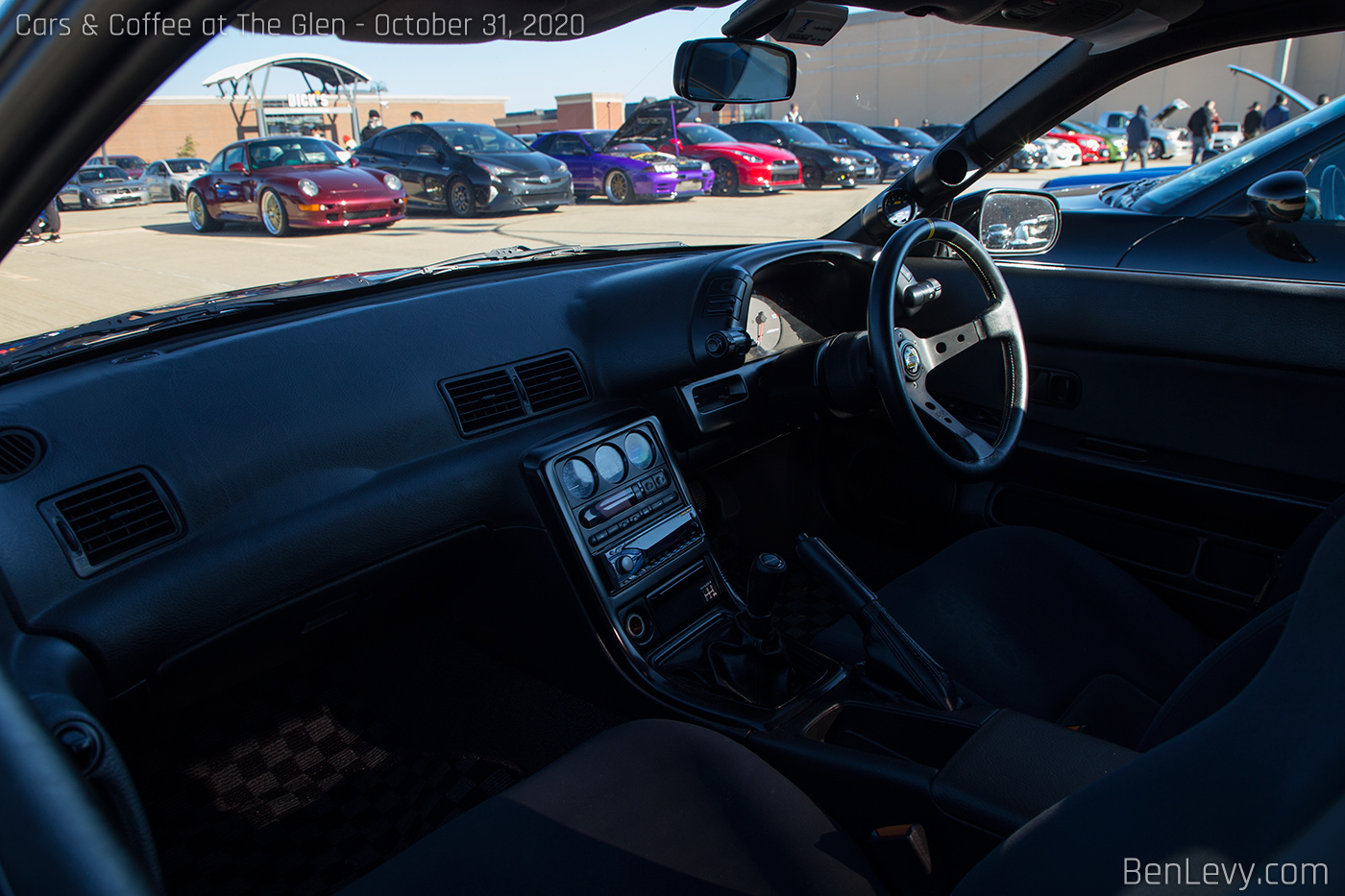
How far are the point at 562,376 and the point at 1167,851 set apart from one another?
1798 mm

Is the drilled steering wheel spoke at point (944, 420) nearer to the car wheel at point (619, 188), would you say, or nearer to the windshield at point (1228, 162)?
the windshield at point (1228, 162)

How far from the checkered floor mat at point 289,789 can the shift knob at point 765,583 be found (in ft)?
2.42

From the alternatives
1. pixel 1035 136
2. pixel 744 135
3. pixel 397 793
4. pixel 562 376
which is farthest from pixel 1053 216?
pixel 744 135

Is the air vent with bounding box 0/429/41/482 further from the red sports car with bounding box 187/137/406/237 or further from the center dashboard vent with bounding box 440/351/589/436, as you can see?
the red sports car with bounding box 187/137/406/237

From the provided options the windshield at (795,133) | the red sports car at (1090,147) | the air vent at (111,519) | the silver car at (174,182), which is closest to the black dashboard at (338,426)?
the air vent at (111,519)

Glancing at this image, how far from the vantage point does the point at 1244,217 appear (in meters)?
2.45

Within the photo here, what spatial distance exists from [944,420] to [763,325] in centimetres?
74

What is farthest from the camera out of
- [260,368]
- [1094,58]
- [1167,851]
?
[1094,58]

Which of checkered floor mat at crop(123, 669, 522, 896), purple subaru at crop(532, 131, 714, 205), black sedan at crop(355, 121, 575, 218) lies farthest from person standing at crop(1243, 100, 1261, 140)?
checkered floor mat at crop(123, 669, 522, 896)

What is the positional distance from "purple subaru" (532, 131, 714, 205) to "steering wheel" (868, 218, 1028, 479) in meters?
9.86

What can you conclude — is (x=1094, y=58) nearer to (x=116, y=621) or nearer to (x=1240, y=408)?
(x=1240, y=408)

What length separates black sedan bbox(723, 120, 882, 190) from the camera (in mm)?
13227

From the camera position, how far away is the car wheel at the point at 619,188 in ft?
38.4

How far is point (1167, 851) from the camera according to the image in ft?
1.85
